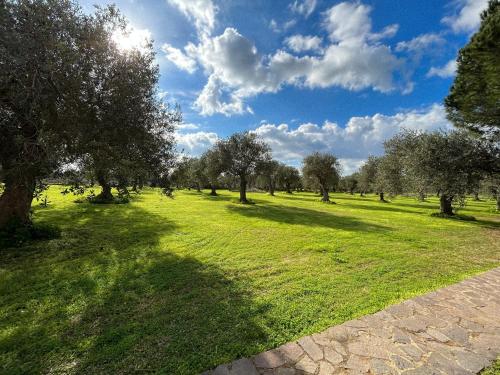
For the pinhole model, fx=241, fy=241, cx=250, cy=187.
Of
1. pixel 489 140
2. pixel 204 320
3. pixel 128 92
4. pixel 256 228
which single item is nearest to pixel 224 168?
pixel 256 228

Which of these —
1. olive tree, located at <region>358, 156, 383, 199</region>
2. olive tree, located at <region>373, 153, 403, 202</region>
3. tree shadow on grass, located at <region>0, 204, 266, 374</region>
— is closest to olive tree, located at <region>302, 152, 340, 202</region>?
olive tree, located at <region>358, 156, 383, 199</region>

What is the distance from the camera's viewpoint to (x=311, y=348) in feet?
16.0

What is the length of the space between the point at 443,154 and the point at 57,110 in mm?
28386

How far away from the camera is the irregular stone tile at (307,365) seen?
4.27 meters

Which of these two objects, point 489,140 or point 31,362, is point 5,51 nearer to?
point 31,362

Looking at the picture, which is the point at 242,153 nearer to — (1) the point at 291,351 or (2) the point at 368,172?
(1) the point at 291,351

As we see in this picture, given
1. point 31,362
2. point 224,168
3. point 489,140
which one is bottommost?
point 31,362

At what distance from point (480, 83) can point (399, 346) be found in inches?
773

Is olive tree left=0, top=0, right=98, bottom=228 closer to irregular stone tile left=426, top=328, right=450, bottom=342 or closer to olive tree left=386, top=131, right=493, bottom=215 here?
irregular stone tile left=426, top=328, right=450, bottom=342

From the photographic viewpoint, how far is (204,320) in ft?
18.9

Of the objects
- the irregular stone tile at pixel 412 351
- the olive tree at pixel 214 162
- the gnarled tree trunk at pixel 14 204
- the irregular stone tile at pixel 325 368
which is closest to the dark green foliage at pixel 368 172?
the olive tree at pixel 214 162

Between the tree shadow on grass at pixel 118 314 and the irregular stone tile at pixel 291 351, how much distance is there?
52 centimetres

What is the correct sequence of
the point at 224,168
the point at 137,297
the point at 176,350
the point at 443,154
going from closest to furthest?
the point at 176,350, the point at 137,297, the point at 443,154, the point at 224,168

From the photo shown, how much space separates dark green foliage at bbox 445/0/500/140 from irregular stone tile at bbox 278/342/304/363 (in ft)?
61.1
